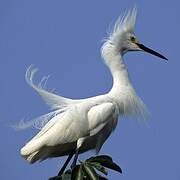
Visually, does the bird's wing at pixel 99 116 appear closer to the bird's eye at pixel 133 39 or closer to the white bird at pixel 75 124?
the white bird at pixel 75 124

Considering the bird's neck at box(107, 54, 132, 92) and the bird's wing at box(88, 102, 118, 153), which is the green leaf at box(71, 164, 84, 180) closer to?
the bird's wing at box(88, 102, 118, 153)

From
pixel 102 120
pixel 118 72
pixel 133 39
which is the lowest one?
pixel 102 120

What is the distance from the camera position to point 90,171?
19.3 feet

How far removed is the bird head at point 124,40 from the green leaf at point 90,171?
2.57 metres

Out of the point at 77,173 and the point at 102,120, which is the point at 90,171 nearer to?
the point at 77,173

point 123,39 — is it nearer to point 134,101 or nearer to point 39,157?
point 134,101

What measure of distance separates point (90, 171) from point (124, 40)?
9.48 feet

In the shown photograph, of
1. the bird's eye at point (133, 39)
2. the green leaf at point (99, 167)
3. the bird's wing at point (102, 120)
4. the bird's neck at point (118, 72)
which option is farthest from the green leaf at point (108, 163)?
the bird's eye at point (133, 39)

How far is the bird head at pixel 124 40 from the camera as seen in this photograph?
835 centimetres

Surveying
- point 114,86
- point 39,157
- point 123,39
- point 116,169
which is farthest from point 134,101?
point 116,169

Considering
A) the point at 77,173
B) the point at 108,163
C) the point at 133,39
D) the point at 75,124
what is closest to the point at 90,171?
the point at 77,173

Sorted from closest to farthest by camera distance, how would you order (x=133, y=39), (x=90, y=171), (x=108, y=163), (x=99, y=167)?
1. (x=90, y=171)
2. (x=99, y=167)
3. (x=108, y=163)
4. (x=133, y=39)

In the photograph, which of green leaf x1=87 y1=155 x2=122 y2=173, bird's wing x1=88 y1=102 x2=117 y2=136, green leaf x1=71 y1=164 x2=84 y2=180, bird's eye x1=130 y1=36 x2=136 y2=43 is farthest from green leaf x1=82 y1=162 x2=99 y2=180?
bird's eye x1=130 y1=36 x2=136 y2=43

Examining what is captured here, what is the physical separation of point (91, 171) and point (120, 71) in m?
2.50
